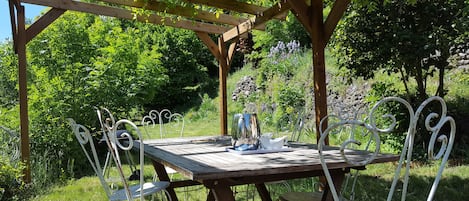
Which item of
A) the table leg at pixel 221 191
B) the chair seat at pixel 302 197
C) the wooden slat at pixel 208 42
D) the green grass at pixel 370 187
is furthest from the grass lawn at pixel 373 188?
the wooden slat at pixel 208 42

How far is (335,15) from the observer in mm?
3275

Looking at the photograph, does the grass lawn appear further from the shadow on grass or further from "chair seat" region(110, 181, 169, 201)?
"chair seat" region(110, 181, 169, 201)

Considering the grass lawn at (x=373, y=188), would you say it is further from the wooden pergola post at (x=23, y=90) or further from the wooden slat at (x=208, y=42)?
the wooden slat at (x=208, y=42)

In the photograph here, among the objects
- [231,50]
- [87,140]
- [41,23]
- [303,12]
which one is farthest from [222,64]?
[87,140]

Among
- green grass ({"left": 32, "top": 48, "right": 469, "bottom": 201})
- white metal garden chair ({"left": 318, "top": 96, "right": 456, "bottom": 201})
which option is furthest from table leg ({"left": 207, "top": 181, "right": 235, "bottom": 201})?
green grass ({"left": 32, "top": 48, "right": 469, "bottom": 201})

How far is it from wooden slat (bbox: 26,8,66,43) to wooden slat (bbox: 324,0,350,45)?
9.69 feet

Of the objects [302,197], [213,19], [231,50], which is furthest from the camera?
[231,50]

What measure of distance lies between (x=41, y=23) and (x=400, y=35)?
3895mm

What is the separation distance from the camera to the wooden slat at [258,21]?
4.18m

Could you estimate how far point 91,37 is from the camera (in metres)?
6.04

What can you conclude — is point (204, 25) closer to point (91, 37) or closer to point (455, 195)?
point (91, 37)

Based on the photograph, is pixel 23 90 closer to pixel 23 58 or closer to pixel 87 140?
pixel 23 58

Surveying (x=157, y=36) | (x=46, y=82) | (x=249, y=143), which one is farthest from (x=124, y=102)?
(x=157, y=36)

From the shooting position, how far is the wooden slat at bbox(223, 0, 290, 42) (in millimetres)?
4184
